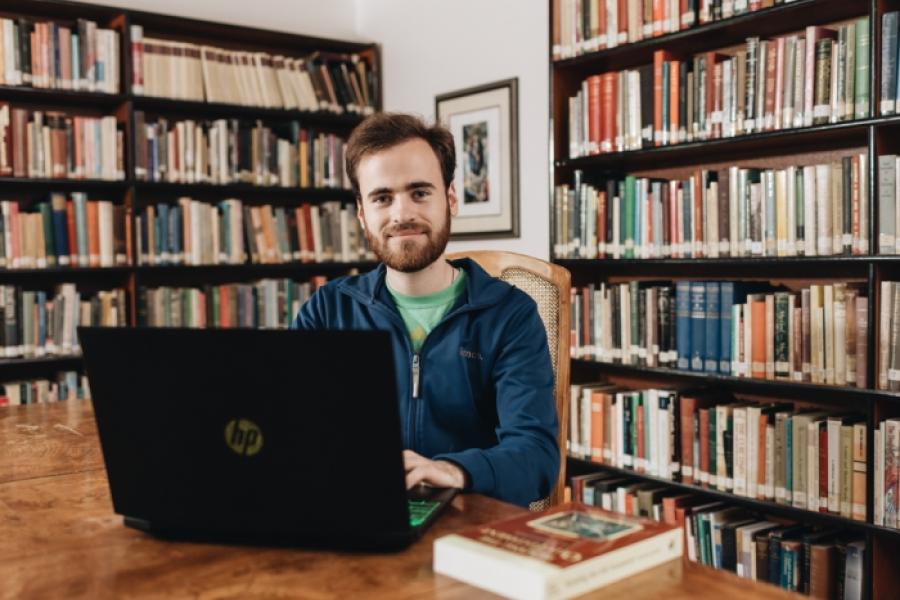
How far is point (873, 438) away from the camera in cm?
230

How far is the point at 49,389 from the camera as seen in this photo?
3527 mm

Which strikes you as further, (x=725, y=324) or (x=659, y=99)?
(x=659, y=99)

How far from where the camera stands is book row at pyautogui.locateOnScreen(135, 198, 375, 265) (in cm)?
371

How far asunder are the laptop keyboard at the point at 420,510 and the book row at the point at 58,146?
2.91 metres

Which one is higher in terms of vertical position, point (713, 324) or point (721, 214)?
point (721, 214)

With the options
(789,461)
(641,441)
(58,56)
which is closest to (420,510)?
(789,461)

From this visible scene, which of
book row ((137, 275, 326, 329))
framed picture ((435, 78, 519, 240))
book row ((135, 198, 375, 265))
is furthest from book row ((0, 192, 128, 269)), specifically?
framed picture ((435, 78, 519, 240))

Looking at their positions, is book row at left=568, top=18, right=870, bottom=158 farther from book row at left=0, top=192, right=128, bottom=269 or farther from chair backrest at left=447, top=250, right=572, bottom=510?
book row at left=0, top=192, right=128, bottom=269

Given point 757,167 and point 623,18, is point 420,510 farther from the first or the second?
point 623,18

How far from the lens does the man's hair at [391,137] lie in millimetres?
1679

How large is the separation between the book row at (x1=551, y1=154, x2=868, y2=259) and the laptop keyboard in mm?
1699

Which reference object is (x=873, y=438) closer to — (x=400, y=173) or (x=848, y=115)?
(x=848, y=115)

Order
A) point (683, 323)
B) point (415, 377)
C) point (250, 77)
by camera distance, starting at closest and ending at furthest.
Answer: point (415, 377) → point (683, 323) → point (250, 77)

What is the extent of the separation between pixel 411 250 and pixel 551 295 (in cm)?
34
